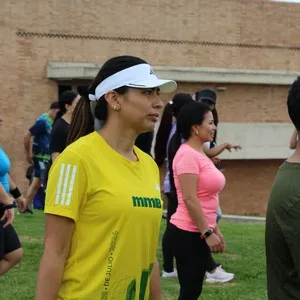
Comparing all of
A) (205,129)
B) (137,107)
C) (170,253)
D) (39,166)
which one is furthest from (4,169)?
(39,166)

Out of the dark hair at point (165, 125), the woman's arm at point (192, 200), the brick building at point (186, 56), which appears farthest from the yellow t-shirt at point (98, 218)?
the brick building at point (186, 56)

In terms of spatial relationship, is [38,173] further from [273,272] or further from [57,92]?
[273,272]

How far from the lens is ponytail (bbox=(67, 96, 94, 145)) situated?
3818 mm

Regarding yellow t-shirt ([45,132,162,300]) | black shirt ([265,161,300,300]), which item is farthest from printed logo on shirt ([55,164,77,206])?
black shirt ([265,161,300,300])

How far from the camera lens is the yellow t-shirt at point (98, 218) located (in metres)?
3.33

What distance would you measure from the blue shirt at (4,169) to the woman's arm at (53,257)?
3815mm

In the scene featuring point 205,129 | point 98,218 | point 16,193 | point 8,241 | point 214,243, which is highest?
point 98,218

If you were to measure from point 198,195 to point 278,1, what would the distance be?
19.8 metres

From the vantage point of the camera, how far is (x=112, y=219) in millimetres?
3352

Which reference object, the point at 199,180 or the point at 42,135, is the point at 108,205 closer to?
the point at 199,180

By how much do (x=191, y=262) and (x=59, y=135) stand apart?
2769 mm

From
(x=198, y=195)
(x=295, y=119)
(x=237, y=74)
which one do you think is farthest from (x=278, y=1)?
(x=295, y=119)

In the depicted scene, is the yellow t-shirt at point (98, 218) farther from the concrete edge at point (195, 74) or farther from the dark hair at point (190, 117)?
the concrete edge at point (195, 74)

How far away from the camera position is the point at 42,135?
536 inches
